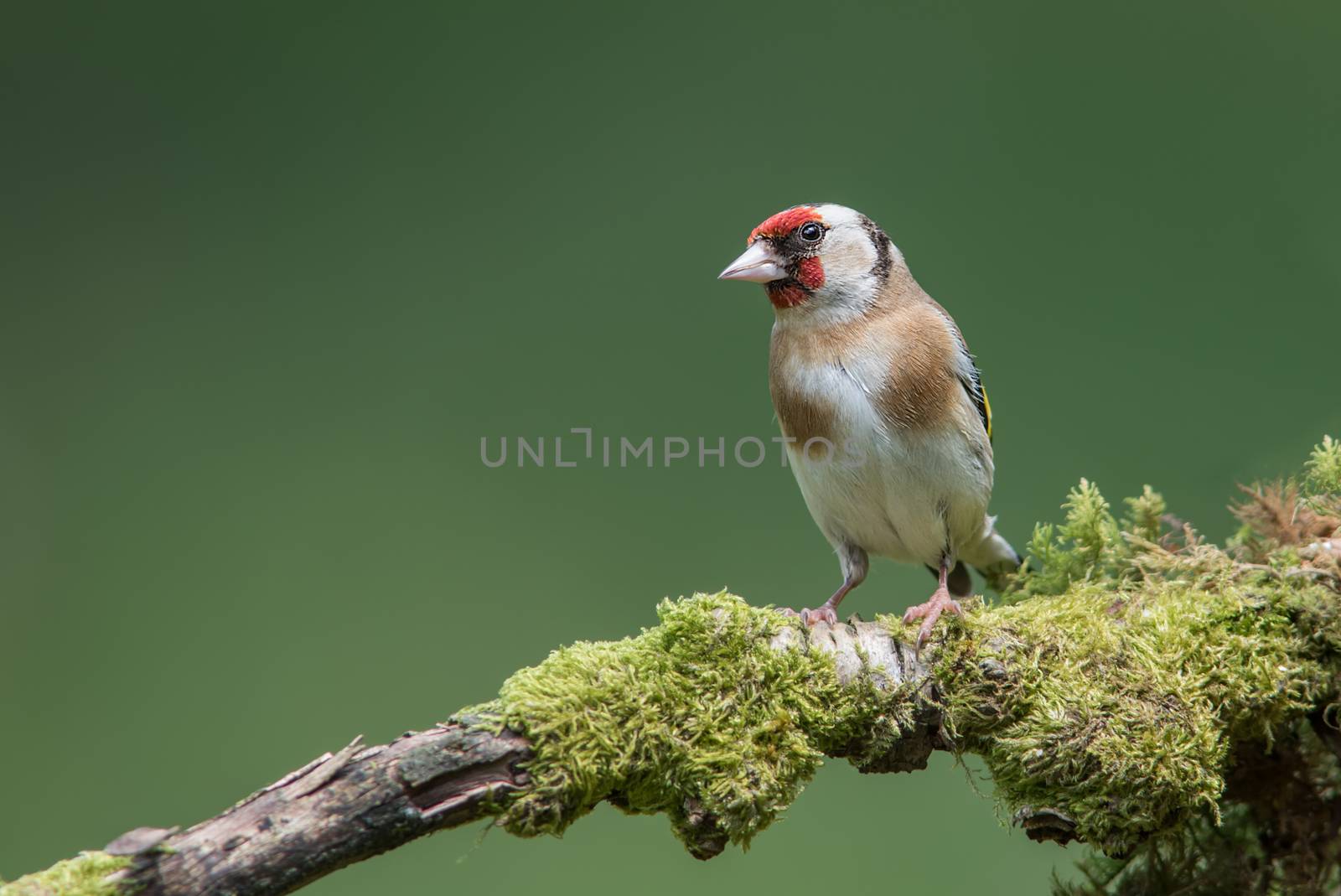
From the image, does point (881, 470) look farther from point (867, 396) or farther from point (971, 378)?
point (971, 378)

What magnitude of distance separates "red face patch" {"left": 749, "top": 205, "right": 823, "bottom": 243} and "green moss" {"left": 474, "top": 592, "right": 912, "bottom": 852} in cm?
104

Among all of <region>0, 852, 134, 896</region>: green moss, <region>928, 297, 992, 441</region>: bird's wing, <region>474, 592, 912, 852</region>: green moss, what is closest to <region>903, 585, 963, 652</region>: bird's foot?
<region>474, 592, 912, 852</region>: green moss

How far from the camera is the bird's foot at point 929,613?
204 cm

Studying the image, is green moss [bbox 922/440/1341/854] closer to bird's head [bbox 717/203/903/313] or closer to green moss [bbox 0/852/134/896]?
bird's head [bbox 717/203/903/313]

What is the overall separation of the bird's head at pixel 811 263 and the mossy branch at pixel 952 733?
32.5 inches

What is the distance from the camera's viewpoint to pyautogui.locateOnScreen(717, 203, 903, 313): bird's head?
2.66m

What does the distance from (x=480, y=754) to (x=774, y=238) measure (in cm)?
147

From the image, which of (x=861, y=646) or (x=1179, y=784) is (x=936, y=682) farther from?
(x=1179, y=784)

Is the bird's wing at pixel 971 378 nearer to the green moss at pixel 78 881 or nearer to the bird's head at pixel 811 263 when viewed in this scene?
the bird's head at pixel 811 263

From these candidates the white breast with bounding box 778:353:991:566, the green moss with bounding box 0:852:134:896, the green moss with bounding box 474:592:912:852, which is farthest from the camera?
the white breast with bounding box 778:353:991:566

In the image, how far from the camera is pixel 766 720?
6.16 ft

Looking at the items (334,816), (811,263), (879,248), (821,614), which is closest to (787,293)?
(811,263)

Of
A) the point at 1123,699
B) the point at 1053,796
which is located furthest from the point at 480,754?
the point at 1123,699

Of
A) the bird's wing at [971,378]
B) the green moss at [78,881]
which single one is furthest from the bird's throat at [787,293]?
the green moss at [78,881]
